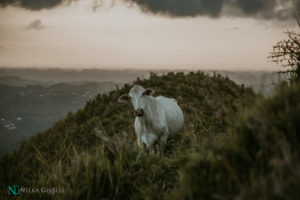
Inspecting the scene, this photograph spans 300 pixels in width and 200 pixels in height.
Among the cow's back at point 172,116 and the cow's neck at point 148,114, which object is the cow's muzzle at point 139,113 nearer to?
the cow's neck at point 148,114

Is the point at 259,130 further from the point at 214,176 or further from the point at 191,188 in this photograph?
the point at 191,188

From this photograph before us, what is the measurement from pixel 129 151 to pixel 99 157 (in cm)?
45

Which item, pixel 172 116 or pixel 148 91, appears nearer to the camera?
pixel 148 91

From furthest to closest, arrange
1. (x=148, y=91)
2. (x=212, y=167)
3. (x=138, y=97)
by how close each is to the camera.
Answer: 1. (x=148, y=91)
2. (x=138, y=97)
3. (x=212, y=167)

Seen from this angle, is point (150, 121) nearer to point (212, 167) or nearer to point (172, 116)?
point (172, 116)

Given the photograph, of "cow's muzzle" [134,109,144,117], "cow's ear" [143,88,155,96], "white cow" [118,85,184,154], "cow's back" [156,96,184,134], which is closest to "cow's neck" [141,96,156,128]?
"white cow" [118,85,184,154]

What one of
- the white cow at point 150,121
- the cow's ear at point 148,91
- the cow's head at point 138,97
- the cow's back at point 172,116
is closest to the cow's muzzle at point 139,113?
the cow's head at point 138,97

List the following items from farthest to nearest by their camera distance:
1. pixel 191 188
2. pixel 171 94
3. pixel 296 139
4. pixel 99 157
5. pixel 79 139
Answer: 1. pixel 171 94
2. pixel 79 139
3. pixel 99 157
4. pixel 191 188
5. pixel 296 139

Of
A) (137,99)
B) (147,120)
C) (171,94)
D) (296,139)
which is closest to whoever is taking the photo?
(296,139)

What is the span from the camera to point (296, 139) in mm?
2436

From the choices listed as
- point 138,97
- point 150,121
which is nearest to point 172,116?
point 150,121

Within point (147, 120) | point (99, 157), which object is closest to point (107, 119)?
point (147, 120)

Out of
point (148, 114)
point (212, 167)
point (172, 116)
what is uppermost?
point (212, 167)

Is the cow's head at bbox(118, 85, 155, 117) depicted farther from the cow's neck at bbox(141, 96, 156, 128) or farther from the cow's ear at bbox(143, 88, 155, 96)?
the cow's neck at bbox(141, 96, 156, 128)
